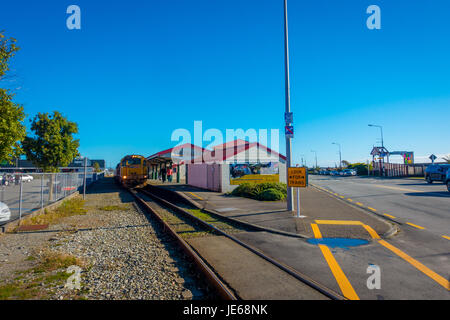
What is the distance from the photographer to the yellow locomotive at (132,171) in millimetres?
28109

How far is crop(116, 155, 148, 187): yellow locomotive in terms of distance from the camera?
28.1 metres

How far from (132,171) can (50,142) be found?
11.8 meters

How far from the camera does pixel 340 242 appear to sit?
6.52m

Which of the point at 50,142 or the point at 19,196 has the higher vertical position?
the point at 50,142

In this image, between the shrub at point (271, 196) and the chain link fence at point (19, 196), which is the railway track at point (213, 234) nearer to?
the chain link fence at point (19, 196)

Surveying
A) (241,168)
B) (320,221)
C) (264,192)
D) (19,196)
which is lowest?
(320,221)

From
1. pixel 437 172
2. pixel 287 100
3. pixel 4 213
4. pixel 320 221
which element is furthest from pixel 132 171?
pixel 437 172

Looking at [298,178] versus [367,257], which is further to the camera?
[298,178]

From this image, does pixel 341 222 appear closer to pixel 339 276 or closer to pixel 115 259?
pixel 339 276

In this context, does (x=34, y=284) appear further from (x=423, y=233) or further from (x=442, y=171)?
(x=442, y=171)

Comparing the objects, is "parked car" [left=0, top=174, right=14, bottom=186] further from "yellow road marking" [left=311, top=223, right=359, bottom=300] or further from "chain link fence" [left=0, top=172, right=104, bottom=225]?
"yellow road marking" [left=311, top=223, right=359, bottom=300]

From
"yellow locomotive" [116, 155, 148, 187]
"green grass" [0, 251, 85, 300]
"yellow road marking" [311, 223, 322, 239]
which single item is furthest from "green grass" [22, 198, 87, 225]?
"yellow locomotive" [116, 155, 148, 187]

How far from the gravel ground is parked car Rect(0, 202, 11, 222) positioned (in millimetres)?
909
